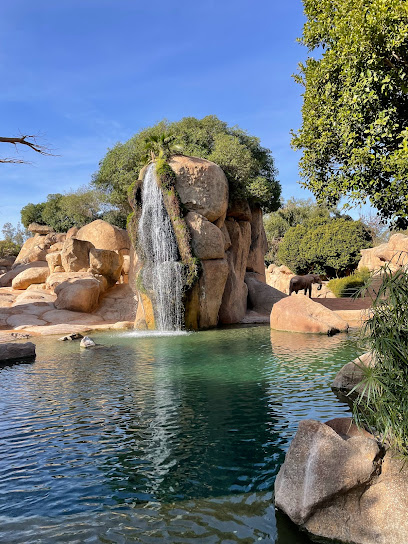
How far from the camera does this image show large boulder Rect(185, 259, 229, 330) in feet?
77.1

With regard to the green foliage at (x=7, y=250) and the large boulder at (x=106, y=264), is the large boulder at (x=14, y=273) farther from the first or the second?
the green foliage at (x=7, y=250)

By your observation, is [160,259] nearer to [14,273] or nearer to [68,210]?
[14,273]

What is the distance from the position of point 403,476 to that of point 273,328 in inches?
667

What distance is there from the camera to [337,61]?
11703 millimetres

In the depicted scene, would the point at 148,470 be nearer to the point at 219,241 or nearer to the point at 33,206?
the point at 219,241

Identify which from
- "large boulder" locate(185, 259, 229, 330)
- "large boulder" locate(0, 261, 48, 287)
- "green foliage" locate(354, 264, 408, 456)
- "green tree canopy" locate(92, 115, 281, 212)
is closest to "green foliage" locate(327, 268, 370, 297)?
"green tree canopy" locate(92, 115, 281, 212)

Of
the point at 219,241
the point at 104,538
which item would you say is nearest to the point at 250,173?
the point at 219,241

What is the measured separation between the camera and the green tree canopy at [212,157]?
29406 mm

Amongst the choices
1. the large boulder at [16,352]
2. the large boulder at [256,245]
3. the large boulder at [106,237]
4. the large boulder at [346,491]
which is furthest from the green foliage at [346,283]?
the large boulder at [346,491]

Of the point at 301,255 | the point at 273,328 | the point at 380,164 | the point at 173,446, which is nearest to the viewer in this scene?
the point at 173,446

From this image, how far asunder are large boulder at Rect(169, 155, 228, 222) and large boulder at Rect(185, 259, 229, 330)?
9.88 ft

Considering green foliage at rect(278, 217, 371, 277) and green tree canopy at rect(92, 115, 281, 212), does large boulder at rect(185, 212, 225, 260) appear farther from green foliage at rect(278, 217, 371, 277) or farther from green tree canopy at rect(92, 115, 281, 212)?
green foliage at rect(278, 217, 371, 277)

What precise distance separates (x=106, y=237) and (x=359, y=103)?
95.1 feet

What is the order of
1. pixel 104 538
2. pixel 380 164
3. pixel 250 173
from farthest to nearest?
1. pixel 250 173
2. pixel 380 164
3. pixel 104 538
